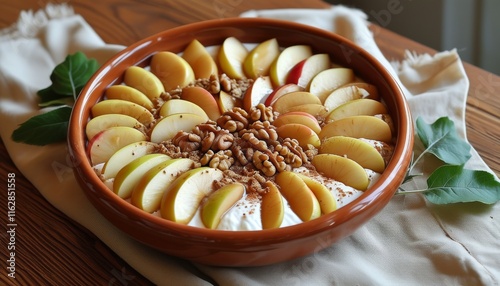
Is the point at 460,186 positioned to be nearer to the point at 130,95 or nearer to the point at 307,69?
the point at 307,69

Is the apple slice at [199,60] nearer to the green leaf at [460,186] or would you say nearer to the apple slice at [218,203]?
the apple slice at [218,203]

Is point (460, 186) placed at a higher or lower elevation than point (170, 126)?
lower

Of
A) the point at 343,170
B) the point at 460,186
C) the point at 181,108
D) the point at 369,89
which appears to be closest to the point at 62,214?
the point at 181,108

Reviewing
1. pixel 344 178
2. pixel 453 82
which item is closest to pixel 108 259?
pixel 344 178

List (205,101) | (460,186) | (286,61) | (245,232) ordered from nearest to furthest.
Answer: (245,232) < (460,186) < (205,101) < (286,61)

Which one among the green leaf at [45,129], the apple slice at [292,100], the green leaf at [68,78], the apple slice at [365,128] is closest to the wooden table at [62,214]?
the green leaf at [45,129]

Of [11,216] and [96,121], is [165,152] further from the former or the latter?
[11,216]

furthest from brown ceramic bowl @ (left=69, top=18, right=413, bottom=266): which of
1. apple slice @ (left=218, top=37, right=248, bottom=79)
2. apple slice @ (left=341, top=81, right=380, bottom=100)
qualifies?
apple slice @ (left=218, top=37, right=248, bottom=79)
